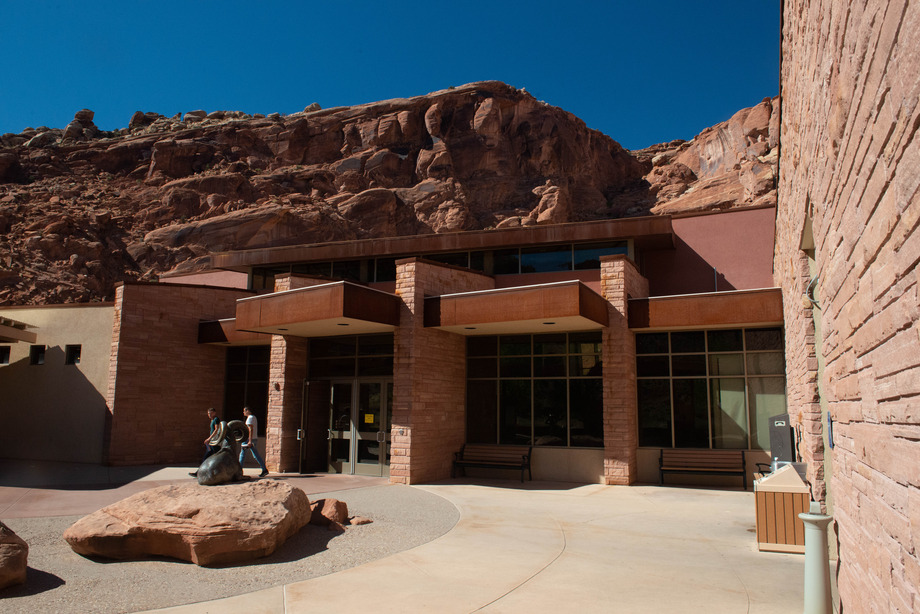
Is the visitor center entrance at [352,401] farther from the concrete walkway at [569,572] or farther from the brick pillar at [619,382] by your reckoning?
the concrete walkway at [569,572]

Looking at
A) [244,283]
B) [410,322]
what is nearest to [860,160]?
[410,322]

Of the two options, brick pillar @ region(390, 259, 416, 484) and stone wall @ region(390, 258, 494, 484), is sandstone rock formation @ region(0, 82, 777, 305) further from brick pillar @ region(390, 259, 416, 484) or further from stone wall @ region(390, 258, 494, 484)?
brick pillar @ region(390, 259, 416, 484)

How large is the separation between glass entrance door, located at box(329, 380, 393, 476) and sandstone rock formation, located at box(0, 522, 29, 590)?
9795 mm

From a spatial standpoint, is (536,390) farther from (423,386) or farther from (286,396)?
(286,396)

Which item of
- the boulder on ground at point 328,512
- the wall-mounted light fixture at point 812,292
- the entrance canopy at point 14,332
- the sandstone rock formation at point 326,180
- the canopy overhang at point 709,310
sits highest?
the sandstone rock formation at point 326,180

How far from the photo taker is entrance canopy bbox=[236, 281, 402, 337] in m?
13.6

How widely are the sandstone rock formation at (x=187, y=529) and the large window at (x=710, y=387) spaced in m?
10.4

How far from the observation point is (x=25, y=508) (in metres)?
10.9

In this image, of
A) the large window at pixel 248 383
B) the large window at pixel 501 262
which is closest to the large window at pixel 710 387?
the large window at pixel 501 262

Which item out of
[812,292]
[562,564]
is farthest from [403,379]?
[812,292]

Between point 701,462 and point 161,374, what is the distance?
15.2m

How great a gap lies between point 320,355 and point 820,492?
1304 centimetres

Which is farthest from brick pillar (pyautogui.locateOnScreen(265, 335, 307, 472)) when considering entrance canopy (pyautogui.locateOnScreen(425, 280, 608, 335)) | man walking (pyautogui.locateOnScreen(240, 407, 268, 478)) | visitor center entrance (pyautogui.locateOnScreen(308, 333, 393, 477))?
entrance canopy (pyautogui.locateOnScreen(425, 280, 608, 335))

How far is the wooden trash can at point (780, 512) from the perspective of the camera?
301 inches
